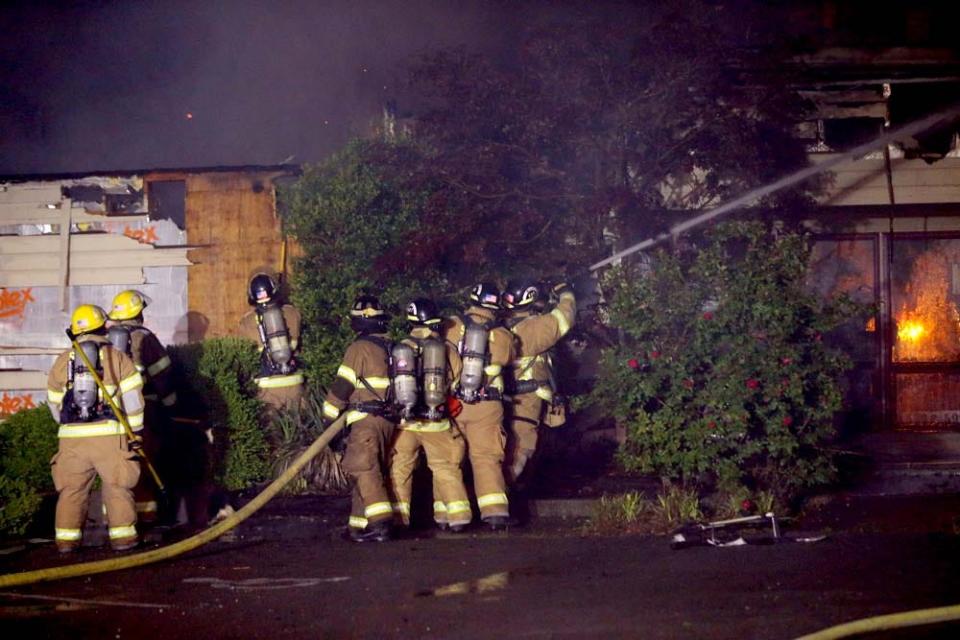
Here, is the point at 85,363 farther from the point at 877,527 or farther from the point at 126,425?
the point at 877,527

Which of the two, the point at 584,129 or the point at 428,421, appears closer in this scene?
the point at 428,421

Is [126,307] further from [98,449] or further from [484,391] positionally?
[484,391]

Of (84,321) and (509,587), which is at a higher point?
(84,321)

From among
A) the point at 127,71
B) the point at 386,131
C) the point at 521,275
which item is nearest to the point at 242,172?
the point at 386,131

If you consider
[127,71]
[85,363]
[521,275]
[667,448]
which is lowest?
[667,448]

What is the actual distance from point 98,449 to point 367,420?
2.04 m

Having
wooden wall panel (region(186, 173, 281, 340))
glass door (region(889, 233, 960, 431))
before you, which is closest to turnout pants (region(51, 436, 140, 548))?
wooden wall panel (region(186, 173, 281, 340))

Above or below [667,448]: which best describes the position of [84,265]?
above

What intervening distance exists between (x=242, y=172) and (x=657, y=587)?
712 cm

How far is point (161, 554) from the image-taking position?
704cm

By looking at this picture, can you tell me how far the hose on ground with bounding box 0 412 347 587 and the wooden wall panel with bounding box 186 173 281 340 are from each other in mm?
Answer: 3710

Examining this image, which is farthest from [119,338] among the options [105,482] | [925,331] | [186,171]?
[925,331]

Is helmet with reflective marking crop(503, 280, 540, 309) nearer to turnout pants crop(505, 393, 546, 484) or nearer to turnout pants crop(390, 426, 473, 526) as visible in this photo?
turnout pants crop(505, 393, 546, 484)

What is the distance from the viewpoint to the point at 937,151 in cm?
1076
